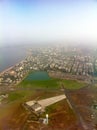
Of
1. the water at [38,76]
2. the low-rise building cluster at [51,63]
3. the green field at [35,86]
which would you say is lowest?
the green field at [35,86]

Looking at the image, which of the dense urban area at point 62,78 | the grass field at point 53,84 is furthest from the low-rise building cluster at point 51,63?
the grass field at point 53,84

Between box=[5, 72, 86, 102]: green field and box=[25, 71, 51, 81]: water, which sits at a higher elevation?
box=[25, 71, 51, 81]: water

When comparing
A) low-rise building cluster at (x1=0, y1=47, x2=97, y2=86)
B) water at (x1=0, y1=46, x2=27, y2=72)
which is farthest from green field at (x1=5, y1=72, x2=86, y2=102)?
water at (x1=0, y1=46, x2=27, y2=72)

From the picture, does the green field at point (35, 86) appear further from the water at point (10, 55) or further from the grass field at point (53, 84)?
the water at point (10, 55)

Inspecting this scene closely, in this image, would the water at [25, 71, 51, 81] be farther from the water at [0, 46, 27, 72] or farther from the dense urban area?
the water at [0, 46, 27, 72]

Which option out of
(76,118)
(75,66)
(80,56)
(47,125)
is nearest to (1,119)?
(47,125)

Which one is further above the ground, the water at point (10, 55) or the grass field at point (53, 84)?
the water at point (10, 55)

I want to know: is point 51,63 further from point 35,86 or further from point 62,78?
point 35,86
